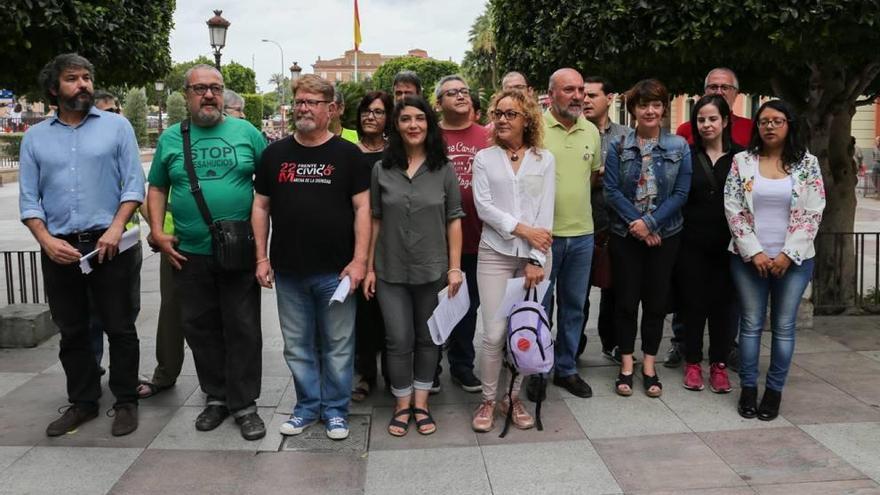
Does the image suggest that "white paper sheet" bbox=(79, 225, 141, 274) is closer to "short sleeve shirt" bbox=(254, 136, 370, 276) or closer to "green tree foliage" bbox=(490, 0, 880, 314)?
"short sleeve shirt" bbox=(254, 136, 370, 276)

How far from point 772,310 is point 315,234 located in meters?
2.70

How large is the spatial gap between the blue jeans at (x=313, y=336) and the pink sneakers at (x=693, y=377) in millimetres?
2234

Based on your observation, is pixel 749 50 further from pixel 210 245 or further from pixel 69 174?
pixel 69 174

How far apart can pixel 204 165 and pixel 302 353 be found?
115cm

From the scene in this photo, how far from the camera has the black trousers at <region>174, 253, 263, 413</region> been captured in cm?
440

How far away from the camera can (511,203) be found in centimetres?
437

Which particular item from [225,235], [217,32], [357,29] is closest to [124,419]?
[225,235]

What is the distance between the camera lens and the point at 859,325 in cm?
684

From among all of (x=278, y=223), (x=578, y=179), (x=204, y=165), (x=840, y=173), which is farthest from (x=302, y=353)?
(x=840, y=173)

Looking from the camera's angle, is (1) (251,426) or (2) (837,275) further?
→ (2) (837,275)

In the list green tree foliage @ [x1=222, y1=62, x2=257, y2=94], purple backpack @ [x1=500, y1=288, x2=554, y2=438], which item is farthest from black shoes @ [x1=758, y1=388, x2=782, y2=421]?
green tree foliage @ [x1=222, y1=62, x2=257, y2=94]

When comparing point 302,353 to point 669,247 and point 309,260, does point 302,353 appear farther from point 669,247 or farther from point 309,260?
point 669,247

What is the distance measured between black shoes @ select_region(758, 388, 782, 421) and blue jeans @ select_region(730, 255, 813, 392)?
0.04 m

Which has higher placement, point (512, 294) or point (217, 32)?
point (217, 32)
